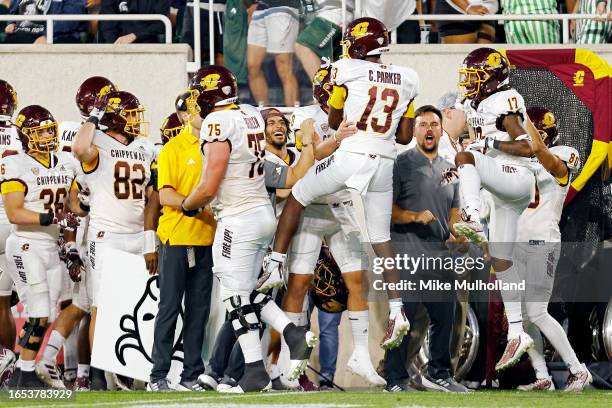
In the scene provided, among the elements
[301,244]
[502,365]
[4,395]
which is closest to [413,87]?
[301,244]

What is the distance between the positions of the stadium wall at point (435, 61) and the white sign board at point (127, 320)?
3.27m

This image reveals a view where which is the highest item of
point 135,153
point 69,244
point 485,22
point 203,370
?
point 485,22

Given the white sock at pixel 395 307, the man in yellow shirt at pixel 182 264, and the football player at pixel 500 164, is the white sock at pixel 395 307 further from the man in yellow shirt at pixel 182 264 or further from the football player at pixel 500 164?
the man in yellow shirt at pixel 182 264

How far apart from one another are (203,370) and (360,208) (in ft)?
6.62

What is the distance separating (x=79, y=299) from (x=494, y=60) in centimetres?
346

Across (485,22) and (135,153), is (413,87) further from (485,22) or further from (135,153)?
(485,22)

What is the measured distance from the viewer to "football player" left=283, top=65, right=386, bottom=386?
379 inches

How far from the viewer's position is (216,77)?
9.28m

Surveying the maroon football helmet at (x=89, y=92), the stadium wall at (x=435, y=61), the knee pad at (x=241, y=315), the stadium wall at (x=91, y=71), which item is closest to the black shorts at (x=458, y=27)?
the stadium wall at (x=435, y=61)

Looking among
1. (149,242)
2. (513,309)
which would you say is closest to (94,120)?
(149,242)

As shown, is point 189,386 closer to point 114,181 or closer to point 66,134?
point 114,181

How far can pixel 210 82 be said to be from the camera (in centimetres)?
927

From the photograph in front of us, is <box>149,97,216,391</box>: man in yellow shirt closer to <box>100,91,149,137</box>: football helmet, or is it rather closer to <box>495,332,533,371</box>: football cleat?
<box>100,91,149,137</box>: football helmet

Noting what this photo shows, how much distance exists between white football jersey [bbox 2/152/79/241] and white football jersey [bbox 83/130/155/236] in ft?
0.72
